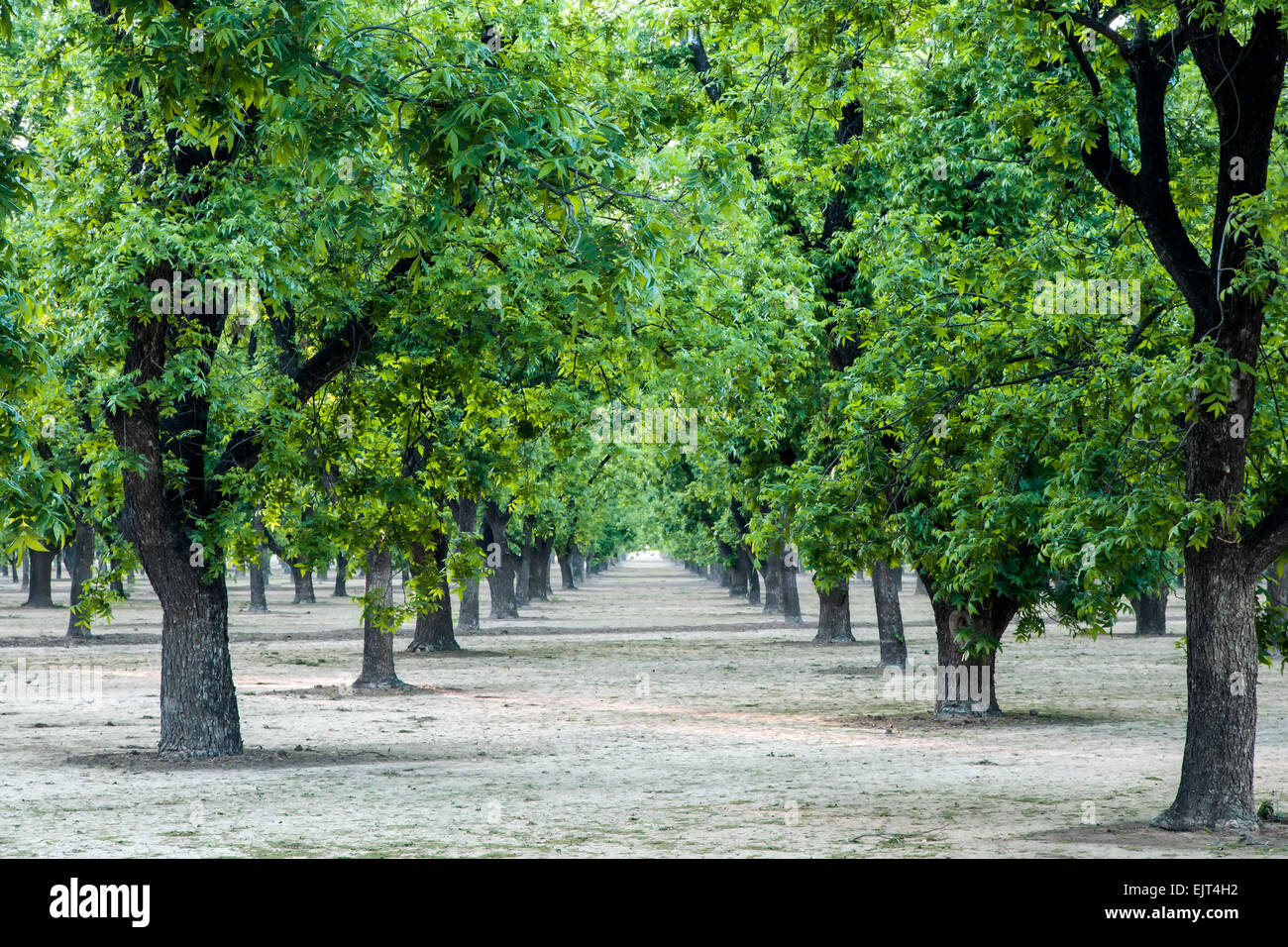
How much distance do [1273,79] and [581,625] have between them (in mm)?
39477

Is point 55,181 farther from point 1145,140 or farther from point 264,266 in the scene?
point 1145,140

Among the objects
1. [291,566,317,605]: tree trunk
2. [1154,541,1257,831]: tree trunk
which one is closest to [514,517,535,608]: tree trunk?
[291,566,317,605]: tree trunk

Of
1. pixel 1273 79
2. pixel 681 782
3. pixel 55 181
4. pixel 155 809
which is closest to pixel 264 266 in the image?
pixel 55 181

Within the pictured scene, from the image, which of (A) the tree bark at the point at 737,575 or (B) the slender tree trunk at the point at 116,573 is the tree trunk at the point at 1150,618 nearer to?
(A) the tree bark at the point at 737,575

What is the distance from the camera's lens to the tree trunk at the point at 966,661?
19.1 meters

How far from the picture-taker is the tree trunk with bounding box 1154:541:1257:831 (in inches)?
418

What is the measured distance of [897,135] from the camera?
1869 cm
